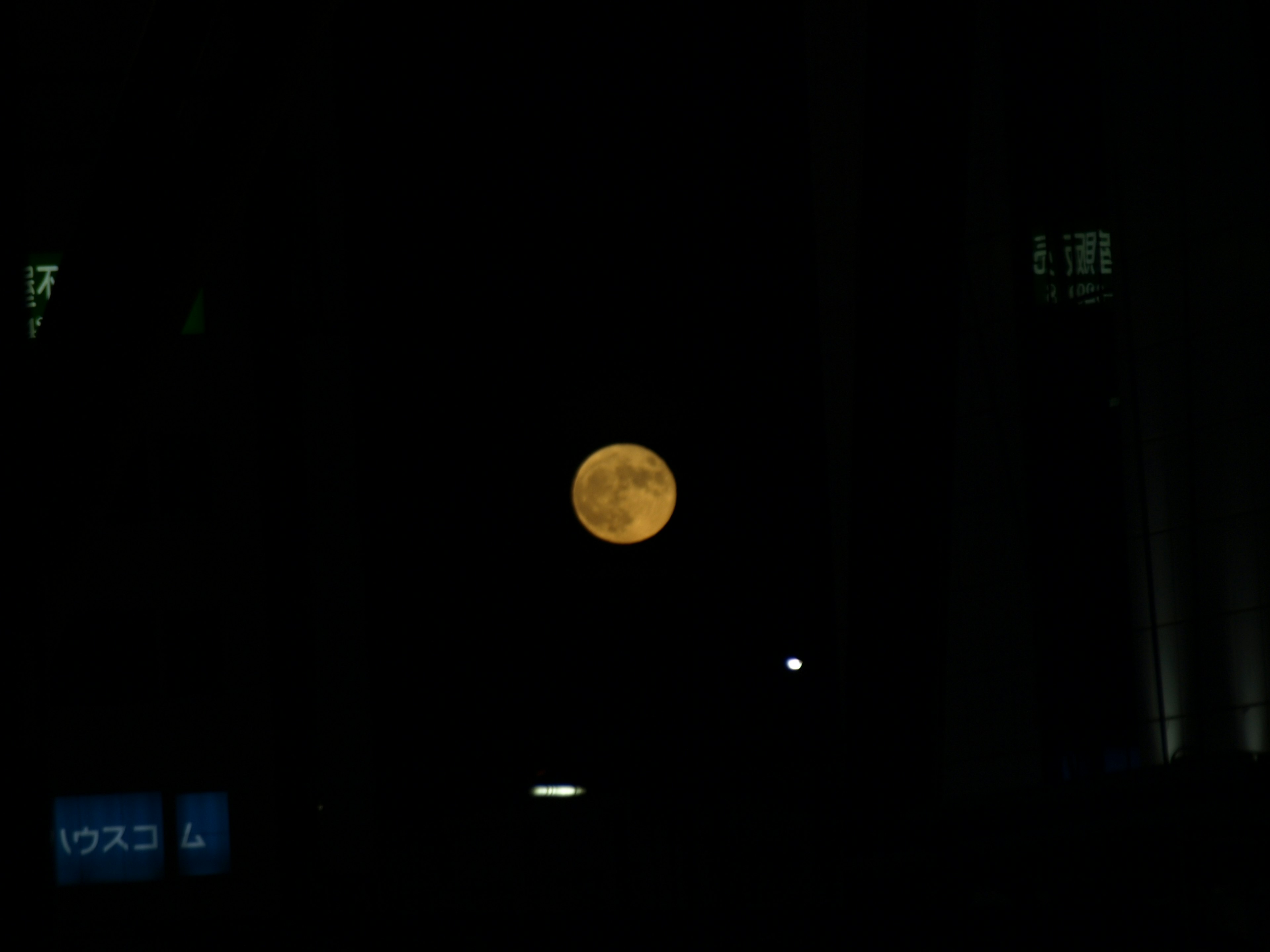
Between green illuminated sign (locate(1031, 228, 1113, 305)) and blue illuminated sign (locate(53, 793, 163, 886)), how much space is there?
12.1 meters

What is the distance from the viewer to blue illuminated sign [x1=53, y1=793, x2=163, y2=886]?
45.9 feet

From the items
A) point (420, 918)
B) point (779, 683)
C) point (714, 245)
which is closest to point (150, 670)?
point (779, 683)

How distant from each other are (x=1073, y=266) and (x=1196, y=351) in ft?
3.05

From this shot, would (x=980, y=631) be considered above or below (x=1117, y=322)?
below

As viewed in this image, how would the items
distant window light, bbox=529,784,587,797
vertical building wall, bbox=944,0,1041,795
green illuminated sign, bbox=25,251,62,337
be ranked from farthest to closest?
distant window light, bbox=529,784,587,797, vertical building wall, bbox=944,0,1041,795, green illuminated sign, bbox=25,251,62,337

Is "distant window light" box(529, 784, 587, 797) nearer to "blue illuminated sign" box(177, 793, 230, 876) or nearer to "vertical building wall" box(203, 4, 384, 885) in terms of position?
"vertical building wall" box(203, 4, 384, 885)

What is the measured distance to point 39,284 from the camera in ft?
24.6

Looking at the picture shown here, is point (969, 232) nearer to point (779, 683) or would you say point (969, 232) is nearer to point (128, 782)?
point (779, 683)

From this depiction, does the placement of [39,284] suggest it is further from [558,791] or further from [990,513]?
[558,791]

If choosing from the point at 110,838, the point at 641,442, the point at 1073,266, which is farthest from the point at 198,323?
the point at 1073,266

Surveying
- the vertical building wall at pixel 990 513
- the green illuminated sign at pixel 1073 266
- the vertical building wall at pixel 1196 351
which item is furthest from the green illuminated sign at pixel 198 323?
the vertical building wall at pixel 1196 351

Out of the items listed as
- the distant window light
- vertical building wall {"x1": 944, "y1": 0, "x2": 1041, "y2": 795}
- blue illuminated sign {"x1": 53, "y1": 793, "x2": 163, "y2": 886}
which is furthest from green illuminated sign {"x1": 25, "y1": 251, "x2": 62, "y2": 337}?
the distant window light

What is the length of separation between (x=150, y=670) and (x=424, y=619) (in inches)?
136

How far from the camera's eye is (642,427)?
15.2 meters
